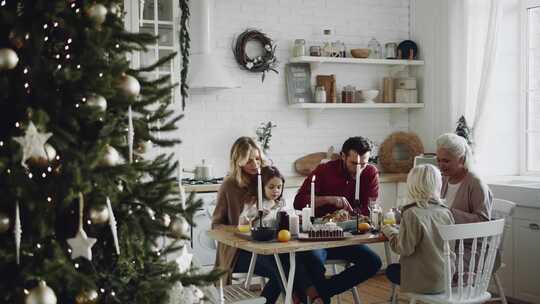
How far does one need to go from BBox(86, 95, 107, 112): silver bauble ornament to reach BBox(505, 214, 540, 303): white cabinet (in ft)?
12.6

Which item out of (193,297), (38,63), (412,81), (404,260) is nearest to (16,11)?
(38,63)

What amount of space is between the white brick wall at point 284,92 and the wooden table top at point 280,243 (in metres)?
1.83

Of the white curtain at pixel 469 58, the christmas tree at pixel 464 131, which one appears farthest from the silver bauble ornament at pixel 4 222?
the white curtain at pixel 469 58

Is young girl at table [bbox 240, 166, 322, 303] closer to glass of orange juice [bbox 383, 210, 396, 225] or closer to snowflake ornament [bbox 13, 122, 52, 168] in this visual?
glass of orange juice [bbox 383, 210, 396, 225]

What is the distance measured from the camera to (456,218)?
400 cm

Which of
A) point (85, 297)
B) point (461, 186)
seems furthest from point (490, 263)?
point (85, 297)

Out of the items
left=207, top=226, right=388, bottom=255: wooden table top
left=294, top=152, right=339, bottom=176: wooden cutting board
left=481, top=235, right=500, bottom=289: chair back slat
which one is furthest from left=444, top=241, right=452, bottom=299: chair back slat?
left=294, top=152, right=339, bottom=176: wooden cutting board

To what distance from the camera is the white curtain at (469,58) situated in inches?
237

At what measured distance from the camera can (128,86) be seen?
1.86 meters

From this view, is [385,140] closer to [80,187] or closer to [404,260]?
[404,260]

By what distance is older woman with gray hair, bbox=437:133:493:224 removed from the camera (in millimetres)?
4031

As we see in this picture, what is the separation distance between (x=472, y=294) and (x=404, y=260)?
0.37 m

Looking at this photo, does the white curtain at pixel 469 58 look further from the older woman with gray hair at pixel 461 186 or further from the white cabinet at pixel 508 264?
the older woman with gray hair at pixel 461 186

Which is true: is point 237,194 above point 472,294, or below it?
above
